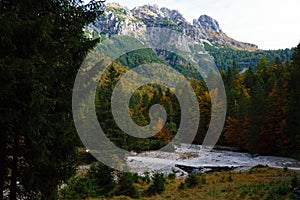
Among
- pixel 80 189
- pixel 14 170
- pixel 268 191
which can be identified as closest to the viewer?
pixel 14 170

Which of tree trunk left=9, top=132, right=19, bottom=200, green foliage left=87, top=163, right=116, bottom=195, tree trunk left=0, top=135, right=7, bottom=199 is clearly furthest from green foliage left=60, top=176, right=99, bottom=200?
tree trunk left=0, top=135, right=7, bottom=199

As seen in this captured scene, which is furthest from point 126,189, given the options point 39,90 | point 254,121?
point 254,121

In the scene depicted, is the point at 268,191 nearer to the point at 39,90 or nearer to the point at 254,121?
the point at 39,90

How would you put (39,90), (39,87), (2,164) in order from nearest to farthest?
(39,87) < (39,90) < (2,164)

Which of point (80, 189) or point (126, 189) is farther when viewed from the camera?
point (126, 189)

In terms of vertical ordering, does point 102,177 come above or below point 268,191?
below

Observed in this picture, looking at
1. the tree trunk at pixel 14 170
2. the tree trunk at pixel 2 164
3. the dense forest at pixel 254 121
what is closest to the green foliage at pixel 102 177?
the dense forest at pixel 254 121

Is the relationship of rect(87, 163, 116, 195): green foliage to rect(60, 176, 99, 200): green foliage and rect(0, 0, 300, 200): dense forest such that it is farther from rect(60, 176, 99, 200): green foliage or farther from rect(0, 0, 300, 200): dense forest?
rect(0, 0, 300, 200): dense forest

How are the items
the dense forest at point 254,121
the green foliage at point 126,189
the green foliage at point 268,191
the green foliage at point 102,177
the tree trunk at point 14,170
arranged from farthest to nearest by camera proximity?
the dense forest at point 254,121 → the green foliage at point 102,177 → the green foliage at point 126,189 → the green foliage at point 268,191 → the tree trunk at point 14,170

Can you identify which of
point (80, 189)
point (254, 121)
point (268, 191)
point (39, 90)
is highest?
point (254, 121)

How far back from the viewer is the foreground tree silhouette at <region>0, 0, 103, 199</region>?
6.37 m

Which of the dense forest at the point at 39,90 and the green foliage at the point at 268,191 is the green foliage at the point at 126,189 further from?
the dense forest at the point at 39,90

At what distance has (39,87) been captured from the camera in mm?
6410

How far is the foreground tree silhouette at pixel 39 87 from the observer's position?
6370 millimetres
